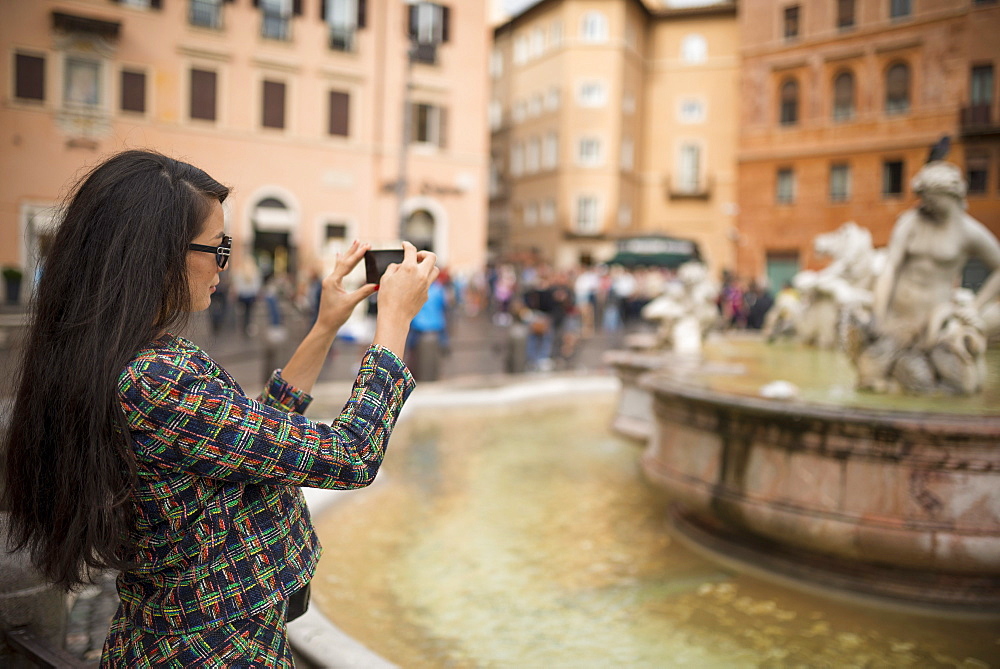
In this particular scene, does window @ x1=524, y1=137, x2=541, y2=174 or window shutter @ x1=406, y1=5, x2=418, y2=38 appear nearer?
window shutter @ x1=406, y1=5, x2=418, y2=38

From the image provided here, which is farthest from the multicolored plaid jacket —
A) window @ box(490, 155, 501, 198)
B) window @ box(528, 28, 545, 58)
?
window @ box(490, 155, 501, 198)

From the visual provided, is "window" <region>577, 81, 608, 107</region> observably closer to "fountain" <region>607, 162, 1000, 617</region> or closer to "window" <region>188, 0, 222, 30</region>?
"window" <region>188, 0, 222, 30</region>

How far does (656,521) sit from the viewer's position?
4.96 m

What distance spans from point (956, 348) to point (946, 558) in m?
1.36

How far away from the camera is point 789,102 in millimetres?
7977

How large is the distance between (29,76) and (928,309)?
185 inches

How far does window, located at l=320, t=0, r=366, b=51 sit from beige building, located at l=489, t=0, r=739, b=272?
17911 mm

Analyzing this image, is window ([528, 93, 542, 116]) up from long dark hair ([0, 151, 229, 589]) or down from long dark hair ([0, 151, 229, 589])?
up

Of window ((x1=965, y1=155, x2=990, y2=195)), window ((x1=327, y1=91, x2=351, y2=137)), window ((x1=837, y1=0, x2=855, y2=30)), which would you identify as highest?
window ((x1=327, y1=91, x2=351, y2=137))

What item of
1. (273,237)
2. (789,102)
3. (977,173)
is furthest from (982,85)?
(273,237)

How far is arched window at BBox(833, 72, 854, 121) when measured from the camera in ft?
23.2

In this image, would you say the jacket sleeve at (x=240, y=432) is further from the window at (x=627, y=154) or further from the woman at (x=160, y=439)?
the window at (x=627, y=154)

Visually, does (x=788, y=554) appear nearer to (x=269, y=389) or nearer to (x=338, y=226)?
(x=269, y=389)

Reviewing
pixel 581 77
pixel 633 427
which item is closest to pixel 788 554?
pixel 633 427
